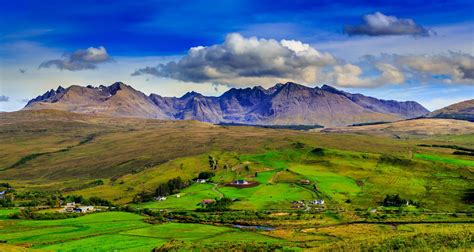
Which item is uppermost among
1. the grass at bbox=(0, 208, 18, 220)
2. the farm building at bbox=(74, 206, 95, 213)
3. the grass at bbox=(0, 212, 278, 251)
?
the grass at bbox=(0, 212, 278, 251)

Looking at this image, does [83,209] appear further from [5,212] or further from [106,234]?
[106,234]

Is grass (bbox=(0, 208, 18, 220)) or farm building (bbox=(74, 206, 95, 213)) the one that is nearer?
grass (bbox=(0, 208, 18, 220))

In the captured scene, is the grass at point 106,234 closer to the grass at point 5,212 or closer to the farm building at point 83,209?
the grass at point 5,212

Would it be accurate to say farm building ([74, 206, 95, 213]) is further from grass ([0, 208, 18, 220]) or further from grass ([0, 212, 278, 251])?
grass ([0, 208, 18, 220])

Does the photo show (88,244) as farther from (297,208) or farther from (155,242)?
(297,208)

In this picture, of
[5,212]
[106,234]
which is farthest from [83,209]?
[106,234]

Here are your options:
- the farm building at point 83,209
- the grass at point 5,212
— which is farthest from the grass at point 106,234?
the farm building at point 83,209

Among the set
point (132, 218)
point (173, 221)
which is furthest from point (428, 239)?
point (132, 218)

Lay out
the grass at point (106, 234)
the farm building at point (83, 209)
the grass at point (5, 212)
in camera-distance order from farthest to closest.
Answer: the farm building at point (83, 209), the grass at point (5, 212), the grass at point (106, 234)

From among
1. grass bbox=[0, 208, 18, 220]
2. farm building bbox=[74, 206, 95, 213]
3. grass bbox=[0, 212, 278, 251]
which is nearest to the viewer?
grass bbox=[0, 212, 278, 251]

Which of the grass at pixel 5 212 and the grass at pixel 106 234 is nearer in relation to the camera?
the grass at pixel 106 234

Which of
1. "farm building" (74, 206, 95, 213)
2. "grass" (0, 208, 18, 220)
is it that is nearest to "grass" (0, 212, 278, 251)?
"grass" (0, 208, 18, 220)

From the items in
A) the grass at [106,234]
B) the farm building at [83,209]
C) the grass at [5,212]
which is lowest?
the farm building at [83,209]
